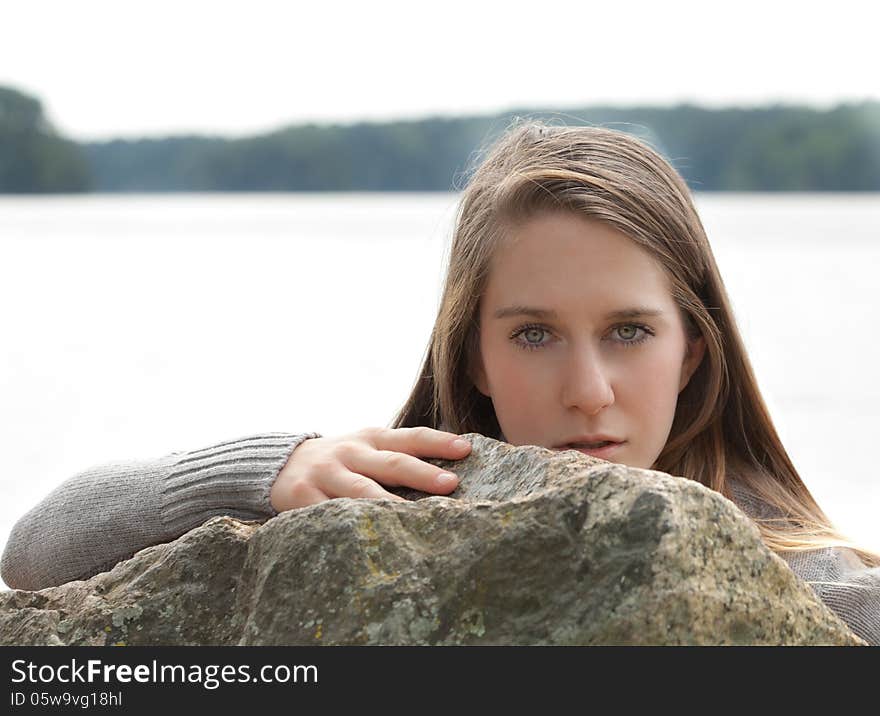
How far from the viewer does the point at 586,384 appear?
2.12 m

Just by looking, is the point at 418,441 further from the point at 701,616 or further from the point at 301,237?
the point at 301,237

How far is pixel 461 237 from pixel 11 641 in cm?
138

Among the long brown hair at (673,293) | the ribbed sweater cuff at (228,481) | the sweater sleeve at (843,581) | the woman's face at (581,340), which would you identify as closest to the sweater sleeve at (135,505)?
the ribbed sweater cuff at (228,481)

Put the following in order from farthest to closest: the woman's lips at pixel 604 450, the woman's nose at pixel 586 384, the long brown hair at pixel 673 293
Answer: the long brown hair at pixel 673 293
the woman's lips at pixel 604 450
the woman's nose at pixel 586 384

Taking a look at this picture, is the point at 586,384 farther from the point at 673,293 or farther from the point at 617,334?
the point at 673,293

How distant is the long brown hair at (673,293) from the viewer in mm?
2371

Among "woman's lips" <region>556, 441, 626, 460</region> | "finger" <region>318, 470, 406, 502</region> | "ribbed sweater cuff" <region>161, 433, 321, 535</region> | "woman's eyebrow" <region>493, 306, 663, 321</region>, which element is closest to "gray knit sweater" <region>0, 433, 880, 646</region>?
"ribbed sweater cuff" <region>161, 433, 321, 535</region>

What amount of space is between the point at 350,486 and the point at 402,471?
0.08 m

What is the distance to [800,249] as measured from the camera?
50.5 feet

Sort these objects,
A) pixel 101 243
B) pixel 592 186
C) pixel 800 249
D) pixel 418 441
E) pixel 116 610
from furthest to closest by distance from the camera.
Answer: pixel 101 243 → pixel 800 249 → pixel 592 186 → pixel 418 441 → pixel 116 610

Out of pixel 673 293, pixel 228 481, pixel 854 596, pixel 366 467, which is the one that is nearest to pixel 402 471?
pixel 366 467

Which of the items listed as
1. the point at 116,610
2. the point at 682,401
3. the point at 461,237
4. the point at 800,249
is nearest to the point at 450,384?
the point at 461,237

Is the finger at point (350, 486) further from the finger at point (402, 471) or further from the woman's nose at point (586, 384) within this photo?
the woman's nose at point (586, 384)

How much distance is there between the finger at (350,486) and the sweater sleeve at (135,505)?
151mm
